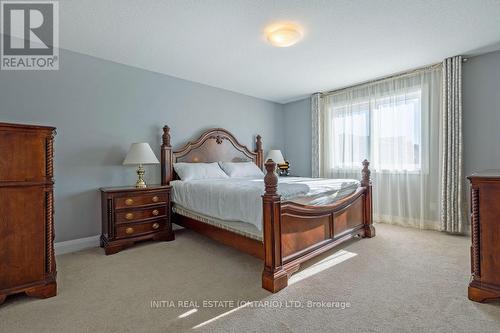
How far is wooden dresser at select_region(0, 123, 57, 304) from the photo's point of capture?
170cm

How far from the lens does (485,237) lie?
5.59 ft

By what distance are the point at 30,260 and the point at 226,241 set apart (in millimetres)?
1547

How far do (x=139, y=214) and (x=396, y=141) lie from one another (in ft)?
12.6

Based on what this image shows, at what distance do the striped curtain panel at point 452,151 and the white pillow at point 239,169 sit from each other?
2609 millimetres

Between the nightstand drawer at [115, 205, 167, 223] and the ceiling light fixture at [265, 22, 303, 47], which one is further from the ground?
the ceiling light fixture at [265, 22, 303, 47]

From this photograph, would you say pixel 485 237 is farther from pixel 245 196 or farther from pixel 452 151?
pixel 452 151

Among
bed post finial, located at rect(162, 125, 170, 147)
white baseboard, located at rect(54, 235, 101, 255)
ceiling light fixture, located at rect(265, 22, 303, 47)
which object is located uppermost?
ceiling light fixture, located at rect(265, 22, 303, 47)

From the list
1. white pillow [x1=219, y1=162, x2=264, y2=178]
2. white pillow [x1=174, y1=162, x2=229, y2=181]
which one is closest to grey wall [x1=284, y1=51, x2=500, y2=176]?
white pillow [x1=219, y1=162, x2=264, y2=178]

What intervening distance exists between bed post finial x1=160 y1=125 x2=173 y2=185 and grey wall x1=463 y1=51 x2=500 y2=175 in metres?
4.07

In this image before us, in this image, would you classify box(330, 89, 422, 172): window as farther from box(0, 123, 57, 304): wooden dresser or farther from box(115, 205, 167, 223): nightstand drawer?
box(0, 123, 57, 304): wooden dresser

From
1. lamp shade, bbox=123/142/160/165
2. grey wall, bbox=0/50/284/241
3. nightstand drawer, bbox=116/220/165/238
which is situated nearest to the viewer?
grey wall, bbox=0/50/284/241

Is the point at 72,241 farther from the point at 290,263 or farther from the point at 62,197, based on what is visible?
the point at 290,263

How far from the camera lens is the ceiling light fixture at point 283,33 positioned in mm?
2387

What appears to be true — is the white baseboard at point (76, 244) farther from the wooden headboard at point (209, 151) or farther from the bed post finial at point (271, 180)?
the bed post finial at point (271, 180)
